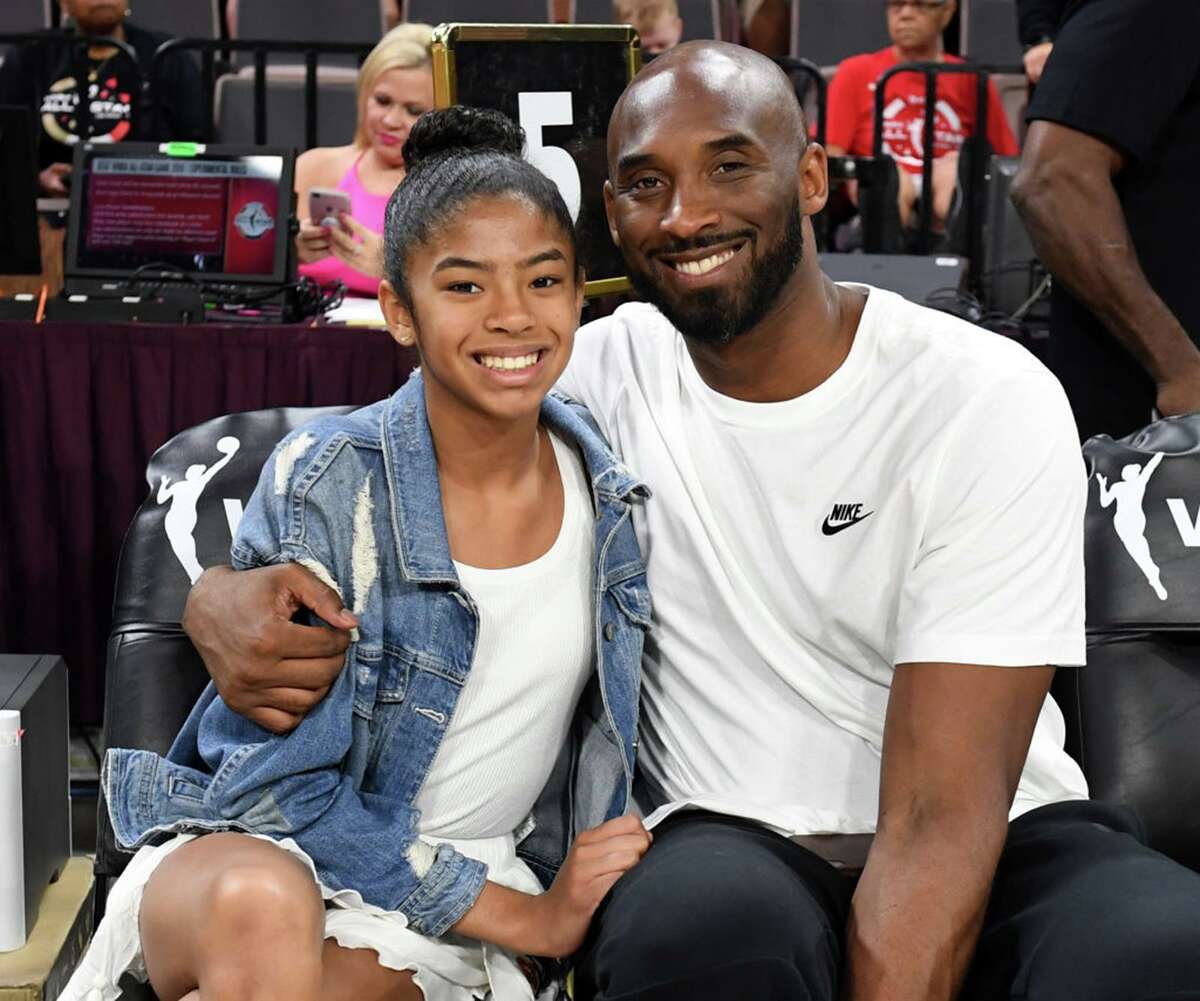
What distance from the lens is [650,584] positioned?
203cm

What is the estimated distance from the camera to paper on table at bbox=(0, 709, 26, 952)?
207cm

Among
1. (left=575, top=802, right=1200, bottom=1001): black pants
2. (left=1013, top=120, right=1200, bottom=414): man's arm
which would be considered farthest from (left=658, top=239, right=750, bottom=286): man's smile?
(left=1013, top=120, right=1200, bottom=414): man's arm

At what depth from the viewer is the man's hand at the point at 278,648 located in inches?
70.5

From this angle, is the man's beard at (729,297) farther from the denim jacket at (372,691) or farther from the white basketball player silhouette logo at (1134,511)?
the white basketball player silhouette logo at (1134,511)

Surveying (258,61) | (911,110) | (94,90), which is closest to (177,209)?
(258,61)

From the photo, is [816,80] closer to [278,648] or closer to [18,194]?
[18,194]

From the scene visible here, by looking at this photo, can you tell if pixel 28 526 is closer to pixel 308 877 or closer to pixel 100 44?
pixel 308 877

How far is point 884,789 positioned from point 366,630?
56 cm

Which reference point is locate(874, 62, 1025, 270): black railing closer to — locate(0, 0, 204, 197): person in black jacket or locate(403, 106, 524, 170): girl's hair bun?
locate(0, 0, 204, 197): person in black jacket

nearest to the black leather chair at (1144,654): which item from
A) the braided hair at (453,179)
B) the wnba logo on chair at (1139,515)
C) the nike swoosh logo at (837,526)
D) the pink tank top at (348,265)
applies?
the wnba logo on chair at (1139,515)

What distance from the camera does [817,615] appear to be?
77.4 inches

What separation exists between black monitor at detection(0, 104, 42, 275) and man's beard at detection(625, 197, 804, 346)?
2.25 meters

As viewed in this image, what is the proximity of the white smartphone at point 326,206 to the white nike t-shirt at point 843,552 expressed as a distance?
236cm

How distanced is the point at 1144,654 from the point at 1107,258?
28.0 inches
